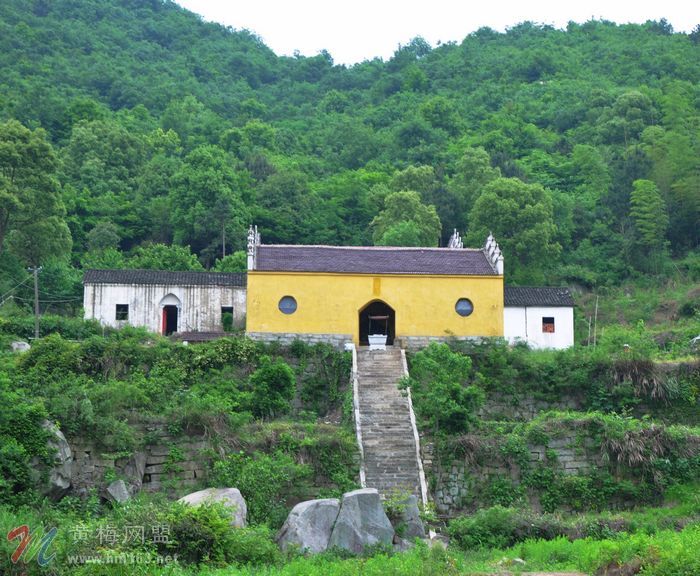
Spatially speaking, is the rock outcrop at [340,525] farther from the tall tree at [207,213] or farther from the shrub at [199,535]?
the tall tree at [207,213]

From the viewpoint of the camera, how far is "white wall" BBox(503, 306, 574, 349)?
129 feet

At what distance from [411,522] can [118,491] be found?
6496 mm

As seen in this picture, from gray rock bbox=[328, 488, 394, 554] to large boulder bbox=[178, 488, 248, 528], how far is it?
2050 mm

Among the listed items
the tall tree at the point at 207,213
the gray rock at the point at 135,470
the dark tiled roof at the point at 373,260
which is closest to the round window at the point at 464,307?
the dark tiled roof at the point at 373,260

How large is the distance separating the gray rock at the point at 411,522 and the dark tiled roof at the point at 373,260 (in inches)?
499

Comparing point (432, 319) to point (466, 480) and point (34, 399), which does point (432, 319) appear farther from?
point (34, 399)

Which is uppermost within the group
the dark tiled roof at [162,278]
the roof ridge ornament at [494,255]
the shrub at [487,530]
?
the roof ridge ornament at [494,255]

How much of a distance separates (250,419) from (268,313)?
22.4ft

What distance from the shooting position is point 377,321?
36000 mm

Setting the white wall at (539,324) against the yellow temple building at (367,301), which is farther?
the white wall at (539,324)

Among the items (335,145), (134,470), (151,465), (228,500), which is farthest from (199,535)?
(335,145)

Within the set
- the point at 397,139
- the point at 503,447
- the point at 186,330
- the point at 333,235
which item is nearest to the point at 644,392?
the point at 503,447

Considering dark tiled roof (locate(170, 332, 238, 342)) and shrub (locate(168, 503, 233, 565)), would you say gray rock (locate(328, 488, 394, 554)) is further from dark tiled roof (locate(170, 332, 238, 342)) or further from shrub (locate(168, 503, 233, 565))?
dark tiled roof (locate(170, 332, 238, 342))

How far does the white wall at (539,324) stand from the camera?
129ft
